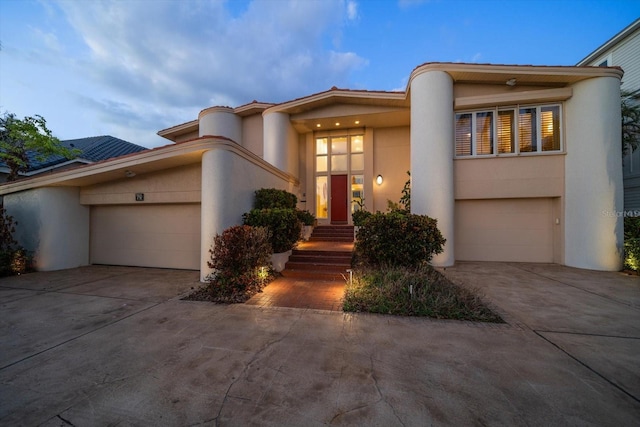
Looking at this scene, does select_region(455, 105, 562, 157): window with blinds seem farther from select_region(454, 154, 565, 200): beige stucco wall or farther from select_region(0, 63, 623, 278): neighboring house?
select_region(454, 154, 565, 200): beige stucco wall

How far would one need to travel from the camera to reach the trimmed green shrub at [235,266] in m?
4.81

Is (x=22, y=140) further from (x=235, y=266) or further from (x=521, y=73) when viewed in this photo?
(x=521, y=73)

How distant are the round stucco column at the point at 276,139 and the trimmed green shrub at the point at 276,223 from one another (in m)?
3.71

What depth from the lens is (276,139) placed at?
381 inches

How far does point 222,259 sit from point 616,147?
10967mm

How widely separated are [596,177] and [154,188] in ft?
42.7

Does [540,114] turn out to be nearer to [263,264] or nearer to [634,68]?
[634,68]

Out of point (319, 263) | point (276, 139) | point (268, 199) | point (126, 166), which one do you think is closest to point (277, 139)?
point (276, 139)

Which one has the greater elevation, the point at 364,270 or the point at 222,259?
the point at 222,259

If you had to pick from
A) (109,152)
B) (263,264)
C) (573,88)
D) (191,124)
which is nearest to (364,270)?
(263,264)

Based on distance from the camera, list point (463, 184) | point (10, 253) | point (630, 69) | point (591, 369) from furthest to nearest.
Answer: point (630, 69)
point (463, 184)
point (10, 253)
point (591, 369)

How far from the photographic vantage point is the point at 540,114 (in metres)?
7.53

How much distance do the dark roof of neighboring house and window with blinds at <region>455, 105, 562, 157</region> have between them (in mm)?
15734

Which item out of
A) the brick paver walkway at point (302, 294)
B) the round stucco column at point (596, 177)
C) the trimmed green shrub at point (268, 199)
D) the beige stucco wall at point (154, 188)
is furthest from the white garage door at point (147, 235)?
the round stucco column at point (596, 177)
